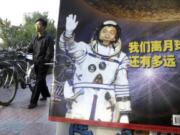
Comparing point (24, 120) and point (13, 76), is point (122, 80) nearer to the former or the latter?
point (24, 120)

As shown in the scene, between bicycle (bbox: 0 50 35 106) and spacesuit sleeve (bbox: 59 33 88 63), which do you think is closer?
spacesuit sleeve (bbox: 59 33 88 63)

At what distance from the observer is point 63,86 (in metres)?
2.66

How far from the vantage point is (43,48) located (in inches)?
267

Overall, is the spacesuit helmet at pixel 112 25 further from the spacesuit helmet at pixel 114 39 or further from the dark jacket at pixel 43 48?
the dark jacket at pixel 43 48

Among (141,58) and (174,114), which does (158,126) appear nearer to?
(174,114)

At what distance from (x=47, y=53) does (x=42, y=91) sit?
1.05 meters

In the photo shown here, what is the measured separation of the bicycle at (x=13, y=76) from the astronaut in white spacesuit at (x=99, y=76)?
4529mm

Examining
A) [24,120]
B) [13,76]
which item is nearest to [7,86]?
[13,76]

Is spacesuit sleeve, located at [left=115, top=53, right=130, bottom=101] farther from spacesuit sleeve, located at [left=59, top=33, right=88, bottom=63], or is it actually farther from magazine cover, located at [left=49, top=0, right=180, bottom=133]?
spacesuit sleeve, located at [left=59, top=33, right=88, bottom=63]

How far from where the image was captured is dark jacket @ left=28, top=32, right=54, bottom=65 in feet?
22.1

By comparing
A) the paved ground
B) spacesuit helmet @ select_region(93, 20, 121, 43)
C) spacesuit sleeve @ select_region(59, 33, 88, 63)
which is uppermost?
spacesuit helmet @ select_region(93, 20, 121, 43)

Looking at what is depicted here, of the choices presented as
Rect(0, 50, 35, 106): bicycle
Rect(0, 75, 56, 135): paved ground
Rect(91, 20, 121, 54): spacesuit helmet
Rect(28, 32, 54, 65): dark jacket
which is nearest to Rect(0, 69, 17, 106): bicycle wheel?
Rect(0, 50, 35, 106): bicycle

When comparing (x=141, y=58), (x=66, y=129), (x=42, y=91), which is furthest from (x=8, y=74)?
(x=141, y=58)

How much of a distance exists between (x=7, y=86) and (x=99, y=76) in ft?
15.7
